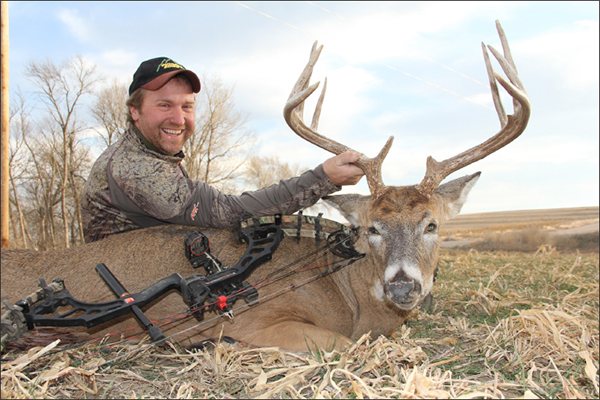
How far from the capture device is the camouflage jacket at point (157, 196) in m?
3.89

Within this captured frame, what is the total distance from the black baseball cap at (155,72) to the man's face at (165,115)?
4.2 inches

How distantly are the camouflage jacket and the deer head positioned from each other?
0.42 metres

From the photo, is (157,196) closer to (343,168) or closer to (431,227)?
(343,168)

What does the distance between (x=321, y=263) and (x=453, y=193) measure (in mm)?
1534

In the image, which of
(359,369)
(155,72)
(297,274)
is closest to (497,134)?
(297,274)

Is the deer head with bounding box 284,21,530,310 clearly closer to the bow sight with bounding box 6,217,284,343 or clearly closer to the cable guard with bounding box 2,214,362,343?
the cable guard with bounding box 2,214,362,343

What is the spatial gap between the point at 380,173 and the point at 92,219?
2993 mm

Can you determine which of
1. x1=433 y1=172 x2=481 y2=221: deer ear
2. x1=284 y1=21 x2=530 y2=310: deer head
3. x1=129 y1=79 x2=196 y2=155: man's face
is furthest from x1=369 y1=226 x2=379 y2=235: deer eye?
x1=129 y1=79 x2=196 y2=155: man's face

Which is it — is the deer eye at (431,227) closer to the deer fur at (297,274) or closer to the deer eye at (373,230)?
the deer fur at (297,274)

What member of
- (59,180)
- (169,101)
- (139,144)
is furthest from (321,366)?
(59,180)

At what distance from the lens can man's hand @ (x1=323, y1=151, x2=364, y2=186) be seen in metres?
3.99

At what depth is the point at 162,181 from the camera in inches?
154

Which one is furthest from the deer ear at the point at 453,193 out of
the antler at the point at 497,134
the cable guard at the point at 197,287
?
the cable guard at the point at 197,287

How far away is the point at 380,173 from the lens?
3990mm
